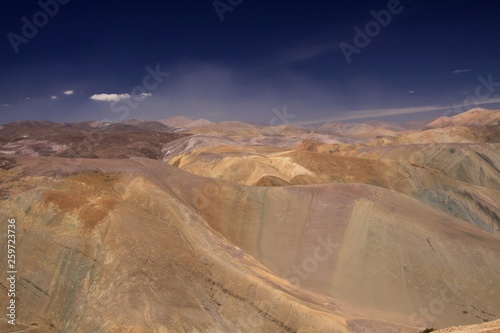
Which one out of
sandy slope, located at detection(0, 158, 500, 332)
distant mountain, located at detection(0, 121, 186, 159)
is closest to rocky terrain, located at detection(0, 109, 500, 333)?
sandy slope, located at detection(0, 158, 500, 332)

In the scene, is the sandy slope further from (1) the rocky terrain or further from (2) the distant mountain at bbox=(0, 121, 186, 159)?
(2) the distant mountain at bbox=(0, 121, 186, 159)

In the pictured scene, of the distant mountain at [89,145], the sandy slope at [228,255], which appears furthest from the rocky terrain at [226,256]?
the distant mountain at [89,145]

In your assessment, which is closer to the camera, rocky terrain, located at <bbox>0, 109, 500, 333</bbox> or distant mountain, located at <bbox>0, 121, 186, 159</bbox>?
rocky terrain, located at <bbox>0, 109, 500, 333</bbox>

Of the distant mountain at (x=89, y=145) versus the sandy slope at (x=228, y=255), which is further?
the distant mountain at (x=89, y=145)

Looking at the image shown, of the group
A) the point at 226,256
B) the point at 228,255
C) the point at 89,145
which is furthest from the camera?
the point at 89,145

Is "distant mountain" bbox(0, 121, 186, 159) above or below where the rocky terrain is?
above

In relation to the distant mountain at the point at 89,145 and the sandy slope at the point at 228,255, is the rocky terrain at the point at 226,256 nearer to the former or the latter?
the sandy slope at the point at 228,255

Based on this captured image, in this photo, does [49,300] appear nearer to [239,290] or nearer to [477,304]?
[239,290]

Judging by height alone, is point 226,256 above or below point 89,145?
below

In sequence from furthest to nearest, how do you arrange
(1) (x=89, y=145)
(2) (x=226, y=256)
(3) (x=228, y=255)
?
(1) (x=89, y=145)
(3) (x=228, y=255)
(2) (x=226, y=256)

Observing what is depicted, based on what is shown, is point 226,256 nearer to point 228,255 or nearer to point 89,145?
point 228,255

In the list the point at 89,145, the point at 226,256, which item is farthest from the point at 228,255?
the point at 89,145

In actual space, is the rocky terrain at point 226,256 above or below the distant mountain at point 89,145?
below
